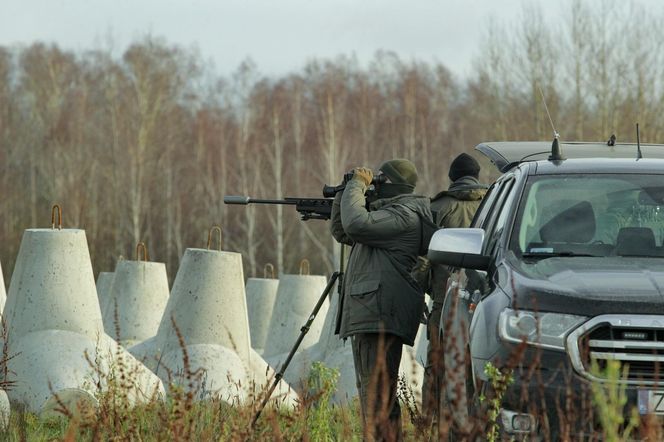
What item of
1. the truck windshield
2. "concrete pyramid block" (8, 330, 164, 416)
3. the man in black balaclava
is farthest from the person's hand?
"concrete pyramid block" (8, 330, 164, 416)

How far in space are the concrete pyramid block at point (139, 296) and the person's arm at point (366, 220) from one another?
11112mm

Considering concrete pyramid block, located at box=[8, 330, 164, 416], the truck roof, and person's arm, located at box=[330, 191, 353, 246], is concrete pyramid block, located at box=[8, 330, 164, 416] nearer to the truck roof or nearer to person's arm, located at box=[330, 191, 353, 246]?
person's arm, located at box=[330, 191, 353, 246]

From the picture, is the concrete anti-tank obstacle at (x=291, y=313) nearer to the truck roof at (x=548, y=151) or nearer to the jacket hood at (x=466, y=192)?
the jacket hood at (x=466, y=192)

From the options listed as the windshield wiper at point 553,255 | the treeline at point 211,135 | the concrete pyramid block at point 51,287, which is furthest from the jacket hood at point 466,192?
the treeline at point 211,135

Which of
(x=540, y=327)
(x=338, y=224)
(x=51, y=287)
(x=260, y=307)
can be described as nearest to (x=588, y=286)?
(x=540, y=327)

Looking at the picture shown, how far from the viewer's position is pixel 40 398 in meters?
10.4

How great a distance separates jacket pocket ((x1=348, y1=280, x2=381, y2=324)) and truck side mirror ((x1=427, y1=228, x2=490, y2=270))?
187 cm

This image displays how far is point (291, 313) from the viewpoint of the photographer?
21141mm

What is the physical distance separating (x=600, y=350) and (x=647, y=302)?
249mm

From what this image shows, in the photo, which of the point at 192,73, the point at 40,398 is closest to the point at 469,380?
the point at 40,398

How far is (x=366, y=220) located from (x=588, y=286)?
288cm

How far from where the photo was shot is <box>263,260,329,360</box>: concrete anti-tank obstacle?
20609mm

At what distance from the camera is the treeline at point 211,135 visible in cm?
5916

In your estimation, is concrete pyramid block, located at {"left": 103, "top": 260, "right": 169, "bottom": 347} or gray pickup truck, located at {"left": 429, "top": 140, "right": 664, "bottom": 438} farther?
concrete pyramid block, located at {"left": 103, "top": 260, "right": 169, "bottom": 347}
